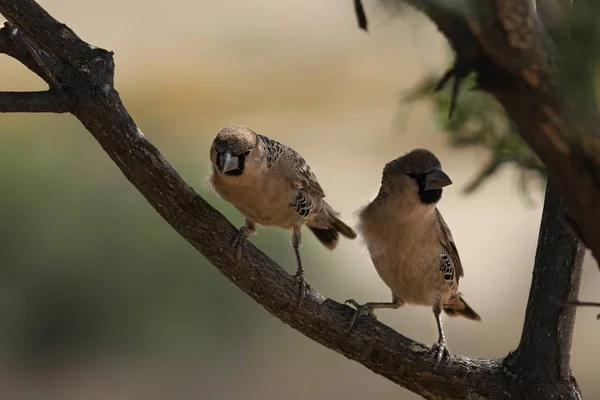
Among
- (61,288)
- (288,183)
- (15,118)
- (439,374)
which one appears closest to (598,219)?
(439,374)

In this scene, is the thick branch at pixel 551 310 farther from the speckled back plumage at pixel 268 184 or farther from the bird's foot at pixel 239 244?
the speckled back plumage at pixel 268 184

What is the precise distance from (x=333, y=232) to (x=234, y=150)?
3.03 feet

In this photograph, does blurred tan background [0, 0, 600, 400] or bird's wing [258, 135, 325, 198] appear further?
blurred tan background [0, 0, 600, 400]

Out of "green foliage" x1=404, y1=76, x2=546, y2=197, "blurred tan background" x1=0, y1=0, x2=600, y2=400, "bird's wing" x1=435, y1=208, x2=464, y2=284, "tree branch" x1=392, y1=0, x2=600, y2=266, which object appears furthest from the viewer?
"blurred tan background" x1=0, y1=0, x2=600, y2=400

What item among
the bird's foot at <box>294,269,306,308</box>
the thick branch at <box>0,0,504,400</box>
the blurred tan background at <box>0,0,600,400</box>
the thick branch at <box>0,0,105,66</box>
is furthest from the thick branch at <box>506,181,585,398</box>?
the blurred tan background at <box>0,0,600,400</box>

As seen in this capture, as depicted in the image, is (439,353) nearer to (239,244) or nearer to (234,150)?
(239,244)

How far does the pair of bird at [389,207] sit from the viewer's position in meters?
3.76

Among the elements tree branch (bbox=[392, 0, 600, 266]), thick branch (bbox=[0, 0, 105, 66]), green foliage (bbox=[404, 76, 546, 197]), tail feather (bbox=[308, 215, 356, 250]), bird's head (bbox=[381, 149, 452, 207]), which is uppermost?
bird's head (bbox=[381, 149, 452, 207])

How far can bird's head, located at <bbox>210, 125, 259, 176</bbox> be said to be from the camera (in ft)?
12.3

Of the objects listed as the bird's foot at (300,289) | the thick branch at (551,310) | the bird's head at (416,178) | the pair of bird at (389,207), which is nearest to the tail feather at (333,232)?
the pair of bird at (389,207)

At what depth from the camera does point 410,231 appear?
382cm

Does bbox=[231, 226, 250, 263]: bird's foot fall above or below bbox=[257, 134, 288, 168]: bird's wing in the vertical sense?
below

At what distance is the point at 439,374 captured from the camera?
316 centimetres

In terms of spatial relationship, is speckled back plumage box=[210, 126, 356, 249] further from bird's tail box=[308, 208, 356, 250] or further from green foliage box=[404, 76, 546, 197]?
green foliage box=[404, 76, 546, 197]
